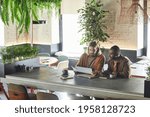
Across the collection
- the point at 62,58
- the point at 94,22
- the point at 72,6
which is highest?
the point at 72,6

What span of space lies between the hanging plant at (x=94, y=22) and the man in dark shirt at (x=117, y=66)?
295 cm

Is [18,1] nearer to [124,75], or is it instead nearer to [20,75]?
[20,75]

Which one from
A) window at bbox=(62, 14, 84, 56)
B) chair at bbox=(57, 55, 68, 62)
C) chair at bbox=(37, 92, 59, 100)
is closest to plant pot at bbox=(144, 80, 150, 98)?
chair at bbox=(37, 92, 59, 100)

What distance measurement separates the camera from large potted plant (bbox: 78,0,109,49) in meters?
7.60

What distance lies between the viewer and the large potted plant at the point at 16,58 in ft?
16.7

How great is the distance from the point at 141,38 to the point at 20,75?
3994 mm

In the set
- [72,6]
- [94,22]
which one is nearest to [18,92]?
[94,22]

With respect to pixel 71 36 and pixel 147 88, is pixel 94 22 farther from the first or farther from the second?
pixel 147 88

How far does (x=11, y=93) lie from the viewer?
4430 mm

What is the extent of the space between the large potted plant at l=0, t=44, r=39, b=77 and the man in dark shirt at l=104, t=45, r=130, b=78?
157cm

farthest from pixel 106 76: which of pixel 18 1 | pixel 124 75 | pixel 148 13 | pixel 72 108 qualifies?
pixel 148 13

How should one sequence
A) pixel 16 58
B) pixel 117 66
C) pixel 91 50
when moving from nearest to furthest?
pixel 117 66 < pixel 91 50 < pixel 16 58

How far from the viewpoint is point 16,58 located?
17.5ft

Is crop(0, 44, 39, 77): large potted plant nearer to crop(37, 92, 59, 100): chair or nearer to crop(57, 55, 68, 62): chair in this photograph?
crop(37, 92, 59, 100): chair
